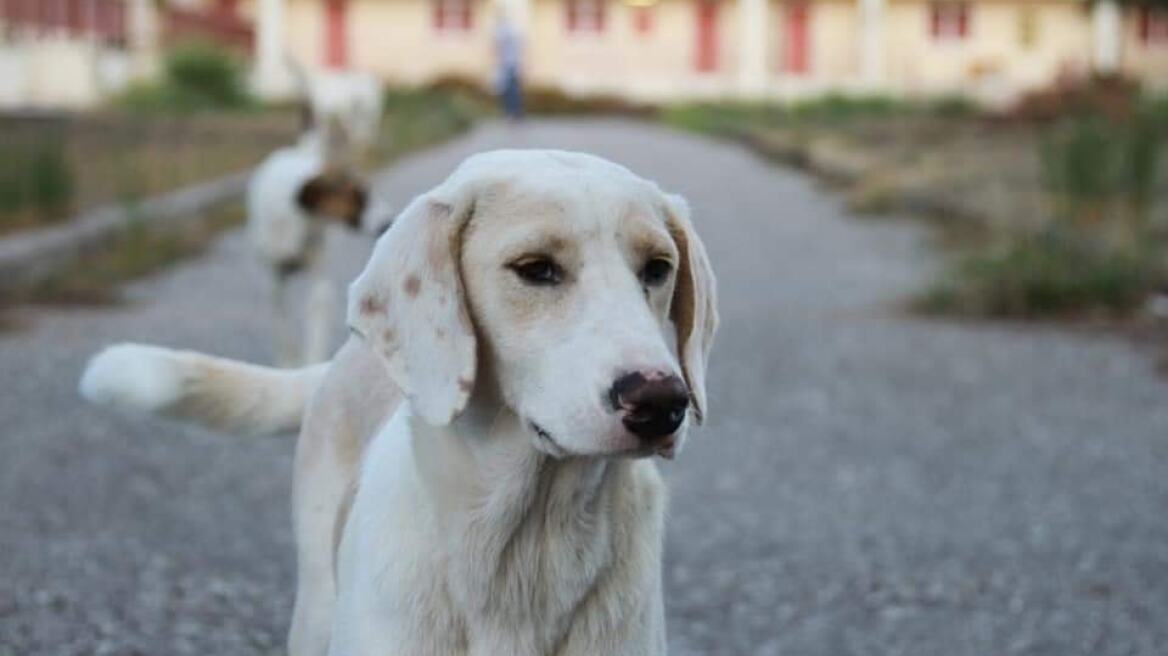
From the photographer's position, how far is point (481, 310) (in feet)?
10.5

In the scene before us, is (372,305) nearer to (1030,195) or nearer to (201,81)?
(1030,195)

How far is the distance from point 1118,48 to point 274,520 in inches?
1943

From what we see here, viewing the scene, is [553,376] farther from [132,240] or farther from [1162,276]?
[132,240]

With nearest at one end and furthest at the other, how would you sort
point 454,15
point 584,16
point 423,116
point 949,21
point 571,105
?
point 423,116 < point 571,105 < point 454,15 < point 584,16 < point 949,21

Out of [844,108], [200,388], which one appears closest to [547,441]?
[200,388]

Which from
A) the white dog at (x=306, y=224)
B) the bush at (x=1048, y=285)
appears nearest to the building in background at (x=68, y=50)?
the bush at (x=1048, y=285)

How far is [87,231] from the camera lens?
13516mm

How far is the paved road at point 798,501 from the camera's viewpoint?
219 inches

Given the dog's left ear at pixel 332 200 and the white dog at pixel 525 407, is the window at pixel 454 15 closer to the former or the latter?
the dog's left ear at pixel 332 200

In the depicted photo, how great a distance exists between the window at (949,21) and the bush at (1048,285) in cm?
4474

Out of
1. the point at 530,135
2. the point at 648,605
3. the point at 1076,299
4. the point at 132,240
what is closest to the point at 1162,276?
the point at 1076,299

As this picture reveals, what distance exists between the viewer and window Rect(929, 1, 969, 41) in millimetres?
56247

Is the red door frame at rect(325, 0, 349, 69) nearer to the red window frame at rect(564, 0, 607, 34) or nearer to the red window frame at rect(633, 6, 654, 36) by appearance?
the red window frame at rect(564, 0, 607, 34)

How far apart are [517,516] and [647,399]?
1.50 ft
